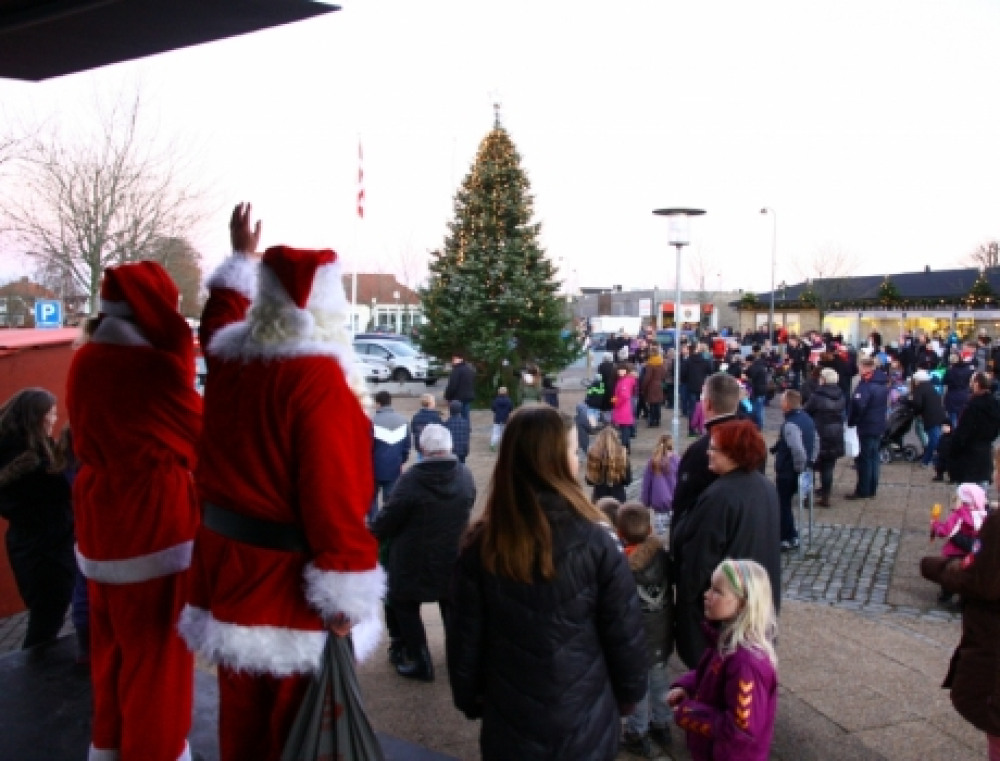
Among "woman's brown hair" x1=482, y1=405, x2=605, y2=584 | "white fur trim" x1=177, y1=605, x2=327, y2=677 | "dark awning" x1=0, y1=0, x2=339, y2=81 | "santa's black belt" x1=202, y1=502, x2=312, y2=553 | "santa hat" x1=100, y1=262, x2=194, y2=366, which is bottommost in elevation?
"white fur trim" x1=177, y1=605, x2=327, y2=677

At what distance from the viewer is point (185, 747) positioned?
11.8 feet

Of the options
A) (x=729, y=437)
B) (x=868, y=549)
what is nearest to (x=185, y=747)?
(x=729, y=437)

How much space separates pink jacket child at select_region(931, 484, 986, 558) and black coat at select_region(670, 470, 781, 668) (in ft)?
6.64

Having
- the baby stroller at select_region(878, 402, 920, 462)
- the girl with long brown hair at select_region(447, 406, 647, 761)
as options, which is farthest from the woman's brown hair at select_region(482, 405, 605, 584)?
the baby stroller at select_region(878, 402, 920, 462)

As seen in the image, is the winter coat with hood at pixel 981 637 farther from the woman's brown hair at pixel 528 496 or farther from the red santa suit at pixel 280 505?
the red santa suit at pixel 280 505

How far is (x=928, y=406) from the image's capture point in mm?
13922

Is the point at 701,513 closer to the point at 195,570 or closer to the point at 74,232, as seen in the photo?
the point at 195,570

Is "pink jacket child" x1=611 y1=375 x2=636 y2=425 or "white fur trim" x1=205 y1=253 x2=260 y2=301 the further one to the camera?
"pink jacket child" x1=611 y1=375 x2=636 y2=425

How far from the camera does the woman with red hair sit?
414 cm

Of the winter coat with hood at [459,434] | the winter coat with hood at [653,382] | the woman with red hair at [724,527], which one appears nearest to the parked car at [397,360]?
the winter coat with hood at [653,382]

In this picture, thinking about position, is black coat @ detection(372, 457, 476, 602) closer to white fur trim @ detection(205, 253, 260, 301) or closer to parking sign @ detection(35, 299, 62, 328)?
white fur trim @ detection(205, 253, 260, 301)

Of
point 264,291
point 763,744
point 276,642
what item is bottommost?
point 763,744

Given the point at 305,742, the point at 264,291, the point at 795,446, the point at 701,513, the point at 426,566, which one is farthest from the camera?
the point at 795,446

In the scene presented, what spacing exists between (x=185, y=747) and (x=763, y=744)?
2315mm
